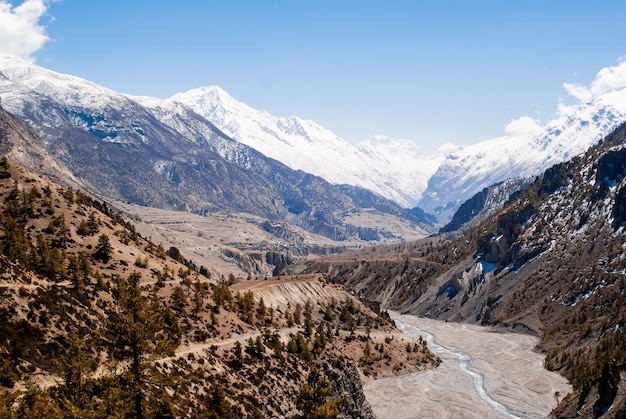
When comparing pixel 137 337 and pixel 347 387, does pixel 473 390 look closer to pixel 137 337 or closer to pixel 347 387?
pixel 347 387

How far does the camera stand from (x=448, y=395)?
13662 cm

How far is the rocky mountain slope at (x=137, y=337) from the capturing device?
5159 cm

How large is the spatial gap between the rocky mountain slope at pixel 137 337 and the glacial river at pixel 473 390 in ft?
26.5

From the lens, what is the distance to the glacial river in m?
126

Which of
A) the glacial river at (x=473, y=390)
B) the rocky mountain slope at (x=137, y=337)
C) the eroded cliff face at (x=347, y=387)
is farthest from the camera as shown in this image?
the glacial river at (x=473, y=390)

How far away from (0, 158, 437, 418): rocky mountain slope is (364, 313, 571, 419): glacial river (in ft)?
26.5

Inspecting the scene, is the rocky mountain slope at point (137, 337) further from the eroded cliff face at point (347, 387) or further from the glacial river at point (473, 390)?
the glacial river at point (473, 390)

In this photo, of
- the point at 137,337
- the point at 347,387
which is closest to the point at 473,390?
the point at 347,387

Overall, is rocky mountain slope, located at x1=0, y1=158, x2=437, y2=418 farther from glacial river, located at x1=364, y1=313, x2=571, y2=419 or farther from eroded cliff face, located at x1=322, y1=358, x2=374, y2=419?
glacial river, located at x1=364, y1=313, x2=571, y2=419

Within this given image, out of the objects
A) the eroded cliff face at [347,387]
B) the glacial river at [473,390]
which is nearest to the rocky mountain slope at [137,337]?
the eroded cliff face at [347,387]

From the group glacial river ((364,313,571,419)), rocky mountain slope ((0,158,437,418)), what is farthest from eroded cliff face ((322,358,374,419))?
glacial river ((364,313,571,419))

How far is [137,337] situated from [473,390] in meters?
111

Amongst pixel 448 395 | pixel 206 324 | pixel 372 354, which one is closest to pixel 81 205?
pixel 206 324

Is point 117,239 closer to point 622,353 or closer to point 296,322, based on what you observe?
point 296,322
